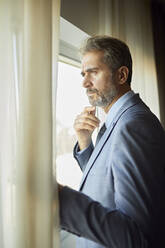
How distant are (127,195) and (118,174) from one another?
6 centimetres

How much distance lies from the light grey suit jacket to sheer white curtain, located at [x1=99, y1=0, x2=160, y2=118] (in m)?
0.67

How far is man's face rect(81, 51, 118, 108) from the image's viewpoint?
35.0 inches

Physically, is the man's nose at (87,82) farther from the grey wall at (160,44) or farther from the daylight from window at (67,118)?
the grey wall at (160,44)

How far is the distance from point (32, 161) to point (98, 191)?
0.83ft

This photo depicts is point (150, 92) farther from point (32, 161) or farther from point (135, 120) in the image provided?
point (32, 161)

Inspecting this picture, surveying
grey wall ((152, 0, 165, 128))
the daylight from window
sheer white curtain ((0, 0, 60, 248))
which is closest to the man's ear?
sheer white curtain ((0, 0, 60, 248))

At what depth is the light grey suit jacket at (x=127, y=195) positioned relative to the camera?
23.8 inches

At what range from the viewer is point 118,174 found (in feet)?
2.14

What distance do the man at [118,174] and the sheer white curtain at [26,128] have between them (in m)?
0.07

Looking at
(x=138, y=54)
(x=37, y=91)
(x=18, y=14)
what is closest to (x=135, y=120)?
(x=37, y=91)

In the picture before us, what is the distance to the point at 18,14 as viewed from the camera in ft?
1.94

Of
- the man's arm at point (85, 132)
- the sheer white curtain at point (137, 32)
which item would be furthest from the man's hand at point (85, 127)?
the sheer white curtain at point (137, 32)

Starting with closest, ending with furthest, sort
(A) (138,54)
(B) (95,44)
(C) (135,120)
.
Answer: (C) (135,120), (B) (95,44), (A) (138,54)

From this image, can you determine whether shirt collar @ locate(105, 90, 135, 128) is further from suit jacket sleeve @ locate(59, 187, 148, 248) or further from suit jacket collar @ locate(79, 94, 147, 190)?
suit jacket sleeve @ locate(59, 187, 148, 248)
